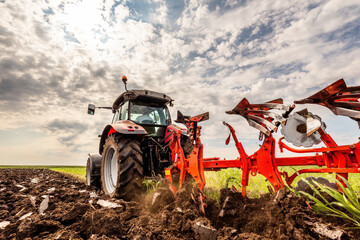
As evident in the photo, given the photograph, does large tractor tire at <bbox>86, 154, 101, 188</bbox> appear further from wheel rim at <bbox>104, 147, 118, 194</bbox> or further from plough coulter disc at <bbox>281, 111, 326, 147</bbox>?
plough coulter disc at <bbox>281, 111, 326, 147</bbox>

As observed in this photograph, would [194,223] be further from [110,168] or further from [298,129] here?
[110,168]

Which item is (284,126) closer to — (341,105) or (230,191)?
(341,105)

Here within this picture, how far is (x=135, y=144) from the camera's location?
362 centimetres

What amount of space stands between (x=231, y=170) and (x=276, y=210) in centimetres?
219

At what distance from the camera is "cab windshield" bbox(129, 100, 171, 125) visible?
4.68m

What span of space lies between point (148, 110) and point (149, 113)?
76mm

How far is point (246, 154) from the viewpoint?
2.29m

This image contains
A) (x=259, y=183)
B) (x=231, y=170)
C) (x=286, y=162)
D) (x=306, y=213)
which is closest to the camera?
(x=306, y=213)

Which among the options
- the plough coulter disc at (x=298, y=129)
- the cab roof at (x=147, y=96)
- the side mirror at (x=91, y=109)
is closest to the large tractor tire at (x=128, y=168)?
the cab roof at (x=147, y=96)

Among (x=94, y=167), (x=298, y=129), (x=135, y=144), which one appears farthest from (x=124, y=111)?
(x=298, y=129)

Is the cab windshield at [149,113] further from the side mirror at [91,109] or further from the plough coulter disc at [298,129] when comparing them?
the plough coulter disc at [298,129]

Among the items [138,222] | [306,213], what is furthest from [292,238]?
[138,222]

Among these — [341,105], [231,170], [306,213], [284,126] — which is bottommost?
[306,213]

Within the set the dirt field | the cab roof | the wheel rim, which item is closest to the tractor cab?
the cab roof
